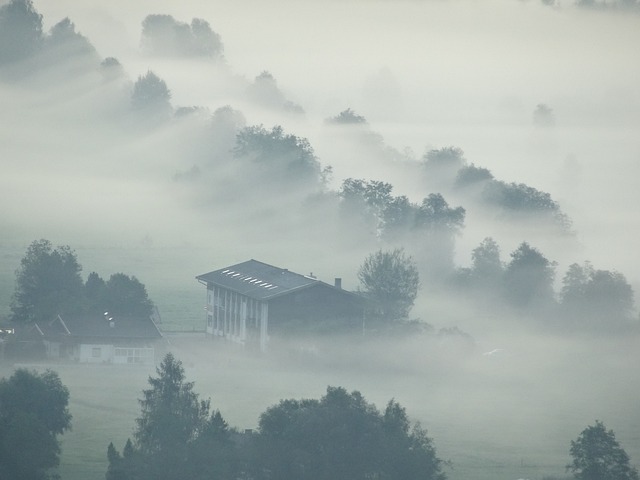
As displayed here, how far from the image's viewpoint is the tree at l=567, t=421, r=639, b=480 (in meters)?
59.9

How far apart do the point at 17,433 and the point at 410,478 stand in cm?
1380

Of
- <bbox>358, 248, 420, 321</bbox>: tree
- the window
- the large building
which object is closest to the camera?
the window

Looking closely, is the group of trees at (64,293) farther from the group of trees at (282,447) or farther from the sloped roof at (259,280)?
the group of trees at (282,447)

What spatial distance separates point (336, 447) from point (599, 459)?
31.2 feet

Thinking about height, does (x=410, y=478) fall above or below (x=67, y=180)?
below

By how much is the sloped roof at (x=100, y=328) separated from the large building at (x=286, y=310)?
19.6 feet

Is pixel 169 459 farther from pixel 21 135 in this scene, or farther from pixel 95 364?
pixel 21 135

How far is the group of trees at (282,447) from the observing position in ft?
188

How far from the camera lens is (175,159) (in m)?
177

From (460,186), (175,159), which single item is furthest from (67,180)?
(460,186)

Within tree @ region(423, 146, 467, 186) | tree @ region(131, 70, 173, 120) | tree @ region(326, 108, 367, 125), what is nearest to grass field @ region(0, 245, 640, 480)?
tree @ region(423, 146, 467, 186)

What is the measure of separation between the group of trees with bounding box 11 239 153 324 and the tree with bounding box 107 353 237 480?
3332cm

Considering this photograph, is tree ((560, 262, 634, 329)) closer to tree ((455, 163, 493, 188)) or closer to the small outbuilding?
the small outbuilding

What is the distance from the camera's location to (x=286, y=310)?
9412 centimetres
